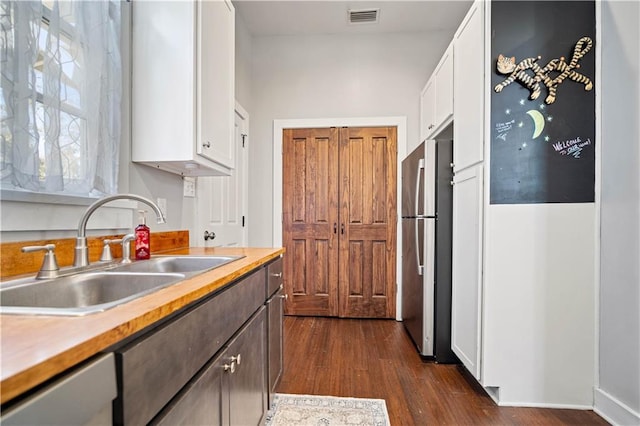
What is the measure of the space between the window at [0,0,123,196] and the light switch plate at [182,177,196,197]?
626 mm

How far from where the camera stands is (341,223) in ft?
10.6

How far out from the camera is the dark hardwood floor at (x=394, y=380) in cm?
163

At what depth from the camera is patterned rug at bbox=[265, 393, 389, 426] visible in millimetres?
1569

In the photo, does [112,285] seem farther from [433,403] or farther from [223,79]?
[433,403]

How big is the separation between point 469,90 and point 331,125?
157 cm

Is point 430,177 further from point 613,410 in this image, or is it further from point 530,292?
point 613,410

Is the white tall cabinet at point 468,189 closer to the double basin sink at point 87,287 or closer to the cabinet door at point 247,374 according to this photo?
the cabinet door at point 247,374

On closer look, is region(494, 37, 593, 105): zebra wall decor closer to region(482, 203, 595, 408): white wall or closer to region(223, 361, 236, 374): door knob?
region(482, 203, 595, 408): white wall

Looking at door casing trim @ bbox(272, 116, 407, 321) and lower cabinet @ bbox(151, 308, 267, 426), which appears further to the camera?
door casing trim @ bbox(272, 116, 407, 321)

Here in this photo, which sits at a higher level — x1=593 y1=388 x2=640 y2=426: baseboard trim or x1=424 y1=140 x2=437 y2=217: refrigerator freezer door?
x1=424 y1=140 x2=437 y2=217: refrigerator freezer door

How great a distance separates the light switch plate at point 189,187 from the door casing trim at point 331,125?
1.27 metres

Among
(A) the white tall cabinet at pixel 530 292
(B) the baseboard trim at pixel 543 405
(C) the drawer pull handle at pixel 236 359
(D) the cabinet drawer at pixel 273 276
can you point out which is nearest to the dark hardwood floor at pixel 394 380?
(B) the baseboard trim at pixel 543 405

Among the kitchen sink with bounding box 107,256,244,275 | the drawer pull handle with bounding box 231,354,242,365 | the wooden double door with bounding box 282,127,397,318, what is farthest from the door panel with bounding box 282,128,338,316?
the drawer pull handle with bounding box 231,354,242,365

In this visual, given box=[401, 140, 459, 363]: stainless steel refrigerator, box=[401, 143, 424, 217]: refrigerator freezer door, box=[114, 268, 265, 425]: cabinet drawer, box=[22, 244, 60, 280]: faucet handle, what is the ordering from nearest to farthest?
box=[114, 268, 265, 425]: cabinet drawer
box=[22, 244, 60, 280]: faucet handle
box=[401, 140, 459, 363]: stainless steel refrigerator
box=[401, 143, 424, 217]: refrigerator freezer door
